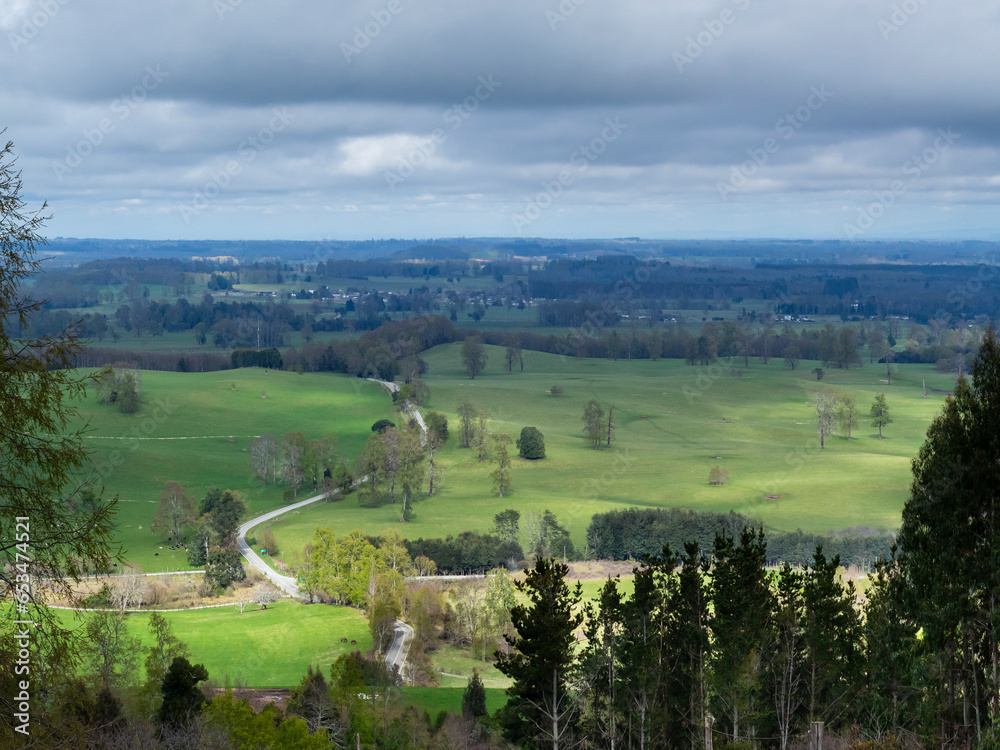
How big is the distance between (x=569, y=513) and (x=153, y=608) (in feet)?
121

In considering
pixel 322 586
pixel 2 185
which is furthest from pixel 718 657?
pixel 322 586

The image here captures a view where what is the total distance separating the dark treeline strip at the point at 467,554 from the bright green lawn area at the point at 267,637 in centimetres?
1186

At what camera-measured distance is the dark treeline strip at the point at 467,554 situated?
70.8 metres

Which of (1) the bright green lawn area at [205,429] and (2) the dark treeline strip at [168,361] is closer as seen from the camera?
(1) the bright green lawn area at [205,429]

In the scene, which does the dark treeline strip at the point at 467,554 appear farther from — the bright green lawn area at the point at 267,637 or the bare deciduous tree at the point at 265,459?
the bare deciduous tree at the point at 265,459

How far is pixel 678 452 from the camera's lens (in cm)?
10644

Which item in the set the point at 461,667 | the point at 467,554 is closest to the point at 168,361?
the point at 467,554

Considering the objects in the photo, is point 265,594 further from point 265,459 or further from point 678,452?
point 678,452

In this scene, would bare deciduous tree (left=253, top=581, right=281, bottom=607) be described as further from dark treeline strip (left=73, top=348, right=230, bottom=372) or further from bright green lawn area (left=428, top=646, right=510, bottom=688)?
dark treeline strip (left=73, top=348, right=230, bottom=372)

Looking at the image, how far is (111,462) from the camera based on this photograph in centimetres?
8950

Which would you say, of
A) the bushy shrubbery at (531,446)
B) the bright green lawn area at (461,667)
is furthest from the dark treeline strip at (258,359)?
the bright green lawn area at (461,667)

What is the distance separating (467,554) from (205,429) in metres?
53.5

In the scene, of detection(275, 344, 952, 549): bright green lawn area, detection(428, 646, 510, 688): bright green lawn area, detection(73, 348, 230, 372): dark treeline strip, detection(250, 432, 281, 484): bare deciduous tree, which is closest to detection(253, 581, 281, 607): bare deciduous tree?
detection(275, 344, 952, 549): bright green lawn area

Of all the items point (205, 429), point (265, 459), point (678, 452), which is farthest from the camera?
point (205, 429)
